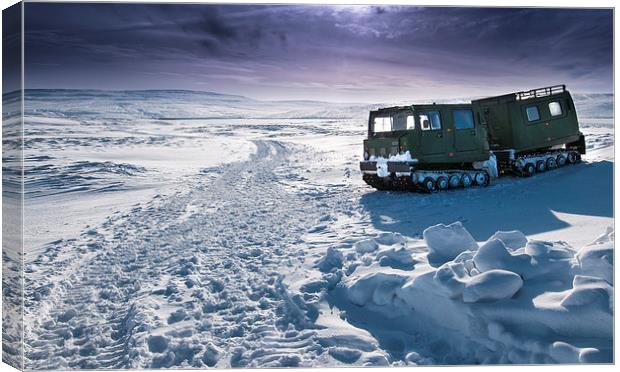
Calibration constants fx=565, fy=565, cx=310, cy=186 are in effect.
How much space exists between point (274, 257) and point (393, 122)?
5685 millimetres

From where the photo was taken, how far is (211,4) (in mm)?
5973

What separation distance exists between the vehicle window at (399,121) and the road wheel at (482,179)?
6.40 feet

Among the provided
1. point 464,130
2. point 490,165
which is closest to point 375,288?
point 464,130

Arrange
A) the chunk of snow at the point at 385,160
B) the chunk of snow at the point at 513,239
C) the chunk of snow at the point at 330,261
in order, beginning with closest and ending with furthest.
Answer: the chunk of snow at the point at 513,239 → the chunk of snow at the point at 330,261 → the chunk of snow at the point at 385,160

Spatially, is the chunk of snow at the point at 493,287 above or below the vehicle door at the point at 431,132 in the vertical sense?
below

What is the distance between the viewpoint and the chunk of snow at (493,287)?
4.76 m

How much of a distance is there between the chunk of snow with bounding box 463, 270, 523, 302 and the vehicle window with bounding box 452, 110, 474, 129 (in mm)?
7345

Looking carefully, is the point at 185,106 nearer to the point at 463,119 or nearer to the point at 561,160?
the point at 463,119

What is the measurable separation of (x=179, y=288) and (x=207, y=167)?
6.93 metres

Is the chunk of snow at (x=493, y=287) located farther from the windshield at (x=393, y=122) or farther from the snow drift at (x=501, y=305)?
the windshield at (x=393, y=122)

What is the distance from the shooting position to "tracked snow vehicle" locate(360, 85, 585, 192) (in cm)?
1136

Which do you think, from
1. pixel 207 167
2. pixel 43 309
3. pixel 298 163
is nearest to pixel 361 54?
pixel 43 309

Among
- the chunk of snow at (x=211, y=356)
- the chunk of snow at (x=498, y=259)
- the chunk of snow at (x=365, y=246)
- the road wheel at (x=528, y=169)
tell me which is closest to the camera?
the chunk of snow at (x=211, y=356)

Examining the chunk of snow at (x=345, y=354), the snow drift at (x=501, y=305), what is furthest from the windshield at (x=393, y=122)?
the chunk of snow at (x=345, y=354)
